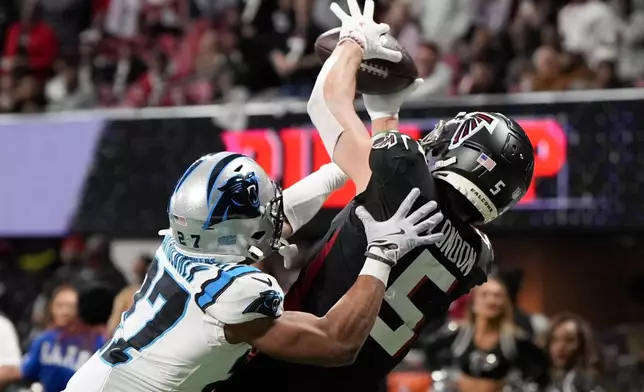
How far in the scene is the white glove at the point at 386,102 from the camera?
4543 mm

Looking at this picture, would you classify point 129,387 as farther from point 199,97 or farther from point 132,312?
point 199,97

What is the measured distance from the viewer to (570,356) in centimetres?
762

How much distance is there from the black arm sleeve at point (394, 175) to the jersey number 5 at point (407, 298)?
21cm

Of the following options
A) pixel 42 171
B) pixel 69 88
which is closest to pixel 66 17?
pixel 69 88

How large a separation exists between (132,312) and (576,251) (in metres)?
8.12

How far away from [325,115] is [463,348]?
12.1ft

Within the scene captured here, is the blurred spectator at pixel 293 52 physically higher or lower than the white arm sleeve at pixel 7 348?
lower

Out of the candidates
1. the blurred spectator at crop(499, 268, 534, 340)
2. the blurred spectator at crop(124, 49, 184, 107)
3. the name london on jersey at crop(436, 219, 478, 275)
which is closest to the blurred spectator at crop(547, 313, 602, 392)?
the blurred spectator at crop(499, 268, 534, 340)

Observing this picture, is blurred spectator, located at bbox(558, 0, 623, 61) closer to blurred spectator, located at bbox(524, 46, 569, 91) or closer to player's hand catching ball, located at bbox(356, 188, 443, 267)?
blurred spectator, located at bbox(524, 46, 569, 91)

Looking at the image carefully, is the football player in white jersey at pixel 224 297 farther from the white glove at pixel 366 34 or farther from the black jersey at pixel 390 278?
the white glove at pixel 366 34

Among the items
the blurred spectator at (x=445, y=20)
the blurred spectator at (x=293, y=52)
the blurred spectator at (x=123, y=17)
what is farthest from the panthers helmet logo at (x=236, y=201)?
the blurred spectator at (x=123, y=17)

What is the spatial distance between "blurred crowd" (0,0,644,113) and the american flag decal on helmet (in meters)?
6.31

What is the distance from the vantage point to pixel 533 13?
38.4 feet

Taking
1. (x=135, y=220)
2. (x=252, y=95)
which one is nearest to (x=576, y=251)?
(x=252, y=95)
